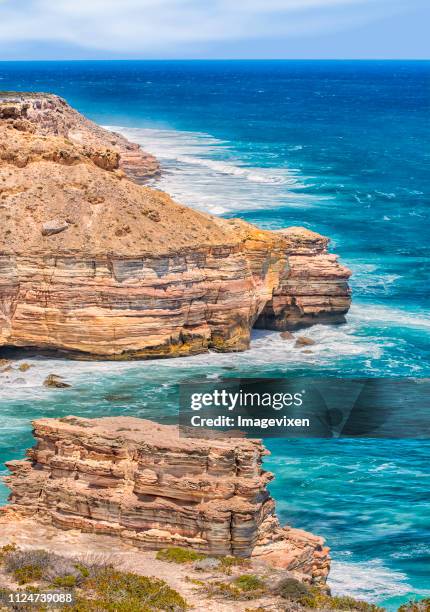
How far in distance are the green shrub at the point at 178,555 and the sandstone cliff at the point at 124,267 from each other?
2499cm

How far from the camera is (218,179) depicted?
4771 inches

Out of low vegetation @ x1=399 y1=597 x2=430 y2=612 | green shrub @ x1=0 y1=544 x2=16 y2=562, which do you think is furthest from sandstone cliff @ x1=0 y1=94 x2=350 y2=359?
low vegetation @ x1=399 y1=597 x2=430 y2=612

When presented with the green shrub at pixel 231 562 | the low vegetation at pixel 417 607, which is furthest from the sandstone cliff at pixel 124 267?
the low vegetation at pixel 417 607

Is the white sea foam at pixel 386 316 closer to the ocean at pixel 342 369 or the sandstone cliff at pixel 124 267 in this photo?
the ocean at pixel 342 369

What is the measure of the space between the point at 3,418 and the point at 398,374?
20.0m

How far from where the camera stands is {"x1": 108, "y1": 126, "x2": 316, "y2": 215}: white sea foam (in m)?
106

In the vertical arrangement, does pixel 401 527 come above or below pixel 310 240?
below

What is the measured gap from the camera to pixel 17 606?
87.3 feet

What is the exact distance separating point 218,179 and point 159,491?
92.0m

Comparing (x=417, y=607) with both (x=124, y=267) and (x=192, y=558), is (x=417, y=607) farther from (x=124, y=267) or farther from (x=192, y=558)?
(x=124, y=267)

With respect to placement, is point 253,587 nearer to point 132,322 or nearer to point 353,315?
point 132,322

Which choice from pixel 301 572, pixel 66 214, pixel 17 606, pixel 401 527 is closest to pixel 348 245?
pixel 66 214

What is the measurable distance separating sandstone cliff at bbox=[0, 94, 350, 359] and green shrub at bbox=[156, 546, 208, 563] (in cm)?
2499

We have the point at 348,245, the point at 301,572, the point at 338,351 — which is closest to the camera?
the point at 301,572
